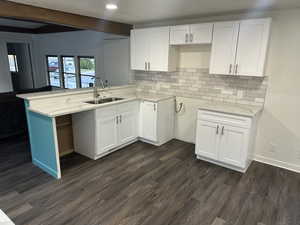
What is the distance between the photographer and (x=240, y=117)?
304cm

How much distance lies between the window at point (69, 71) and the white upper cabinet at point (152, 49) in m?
3.22

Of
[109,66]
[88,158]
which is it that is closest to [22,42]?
[109,66]

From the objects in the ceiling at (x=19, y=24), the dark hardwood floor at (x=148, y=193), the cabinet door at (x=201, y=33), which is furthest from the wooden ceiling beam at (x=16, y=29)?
the cabinet door at (x=201, y=33)

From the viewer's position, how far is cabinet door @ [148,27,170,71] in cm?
391

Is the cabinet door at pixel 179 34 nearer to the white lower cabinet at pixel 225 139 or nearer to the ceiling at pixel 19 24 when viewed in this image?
the white lower cabinet at pixel 225 139

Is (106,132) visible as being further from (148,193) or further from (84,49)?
(84,49)

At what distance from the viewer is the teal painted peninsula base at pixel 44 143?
9.35 ft

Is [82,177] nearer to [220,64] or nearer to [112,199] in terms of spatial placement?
[112,199]

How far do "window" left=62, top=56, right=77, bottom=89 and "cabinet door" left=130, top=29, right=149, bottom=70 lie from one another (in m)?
3.15

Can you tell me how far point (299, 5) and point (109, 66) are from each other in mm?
3943

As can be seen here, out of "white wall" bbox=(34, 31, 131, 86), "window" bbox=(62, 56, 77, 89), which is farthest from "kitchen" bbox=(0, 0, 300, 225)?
"window" bbox=(62, 56, 77, 89)

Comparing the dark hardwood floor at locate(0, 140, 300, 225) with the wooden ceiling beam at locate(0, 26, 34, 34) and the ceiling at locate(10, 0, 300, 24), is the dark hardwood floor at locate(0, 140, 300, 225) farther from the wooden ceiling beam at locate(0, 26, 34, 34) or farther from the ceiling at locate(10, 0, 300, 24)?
the wooden ceiling beam at locate(0, 26, 34, 34)

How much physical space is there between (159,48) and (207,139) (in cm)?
197

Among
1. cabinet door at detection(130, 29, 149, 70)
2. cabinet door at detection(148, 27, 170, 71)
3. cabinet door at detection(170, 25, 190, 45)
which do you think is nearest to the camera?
cabinet door at detection(170, 25, 190, 45)
